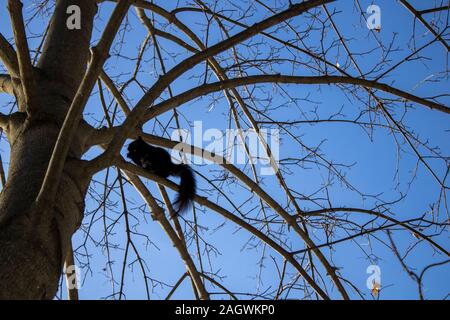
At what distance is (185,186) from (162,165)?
553 mm

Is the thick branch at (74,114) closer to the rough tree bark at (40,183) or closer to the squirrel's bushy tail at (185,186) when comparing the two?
the rough tree bark at (40,183)

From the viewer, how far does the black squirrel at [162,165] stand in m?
2.95

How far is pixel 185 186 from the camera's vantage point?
287 cm

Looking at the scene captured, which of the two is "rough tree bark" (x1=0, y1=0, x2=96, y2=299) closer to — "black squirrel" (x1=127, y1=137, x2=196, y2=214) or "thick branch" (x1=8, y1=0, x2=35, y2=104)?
"thick branch" (x1=8, y1=0, x2=35, y2=104)

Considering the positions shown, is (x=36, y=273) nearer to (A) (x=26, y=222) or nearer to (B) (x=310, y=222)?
(A) (x=26, y=222)

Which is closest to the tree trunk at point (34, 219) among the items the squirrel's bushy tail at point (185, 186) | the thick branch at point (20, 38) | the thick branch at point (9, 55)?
the thick branch at point (20, 38)

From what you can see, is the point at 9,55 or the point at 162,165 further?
the point at 162,165

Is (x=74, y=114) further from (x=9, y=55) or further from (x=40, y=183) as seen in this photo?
(x=9, y=55)

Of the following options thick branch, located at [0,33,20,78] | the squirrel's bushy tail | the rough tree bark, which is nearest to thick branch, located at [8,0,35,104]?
the rough tree bark

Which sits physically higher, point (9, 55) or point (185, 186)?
point (9, 55)

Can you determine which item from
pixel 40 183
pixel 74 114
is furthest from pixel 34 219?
pixel 74 114

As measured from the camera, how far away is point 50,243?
65.5 inches
